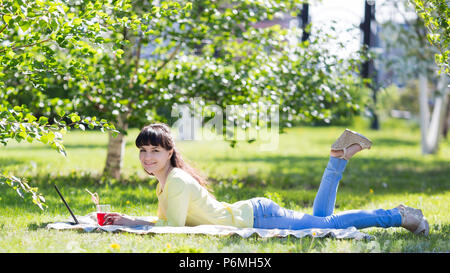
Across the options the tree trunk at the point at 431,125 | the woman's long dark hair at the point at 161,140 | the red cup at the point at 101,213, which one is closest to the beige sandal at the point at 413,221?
the woman's long dark hair at the point at 161,140

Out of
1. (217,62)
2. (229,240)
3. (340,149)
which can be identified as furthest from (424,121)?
(229,240)

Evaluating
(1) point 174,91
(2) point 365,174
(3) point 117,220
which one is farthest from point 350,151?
(2) point 365,174

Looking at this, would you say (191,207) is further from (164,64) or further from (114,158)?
(114,158)

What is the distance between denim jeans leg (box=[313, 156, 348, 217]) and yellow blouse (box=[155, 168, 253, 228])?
56 cm

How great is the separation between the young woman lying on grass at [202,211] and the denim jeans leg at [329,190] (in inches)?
5.9

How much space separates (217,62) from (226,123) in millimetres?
673

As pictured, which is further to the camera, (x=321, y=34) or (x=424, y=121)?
(x=424, y=121)

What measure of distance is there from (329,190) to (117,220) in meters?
1.48

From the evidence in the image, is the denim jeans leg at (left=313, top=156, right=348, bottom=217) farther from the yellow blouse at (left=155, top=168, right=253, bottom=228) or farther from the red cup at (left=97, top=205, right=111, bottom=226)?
the red cup at (left=97, top=205, right=111, bottom=226)

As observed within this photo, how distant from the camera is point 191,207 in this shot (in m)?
3.76

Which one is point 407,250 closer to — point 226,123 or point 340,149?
point 340,149

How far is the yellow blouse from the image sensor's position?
11.8 ft

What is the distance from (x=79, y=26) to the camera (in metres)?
3.84

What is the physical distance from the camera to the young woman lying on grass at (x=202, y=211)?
3662 millimetres
